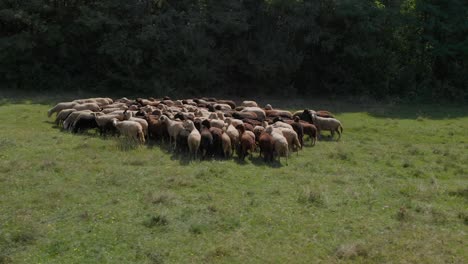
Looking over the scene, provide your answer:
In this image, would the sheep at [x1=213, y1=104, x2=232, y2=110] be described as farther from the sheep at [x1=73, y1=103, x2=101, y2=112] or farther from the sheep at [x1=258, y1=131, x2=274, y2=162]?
the sheep at [x1=258, y1=131, x2=274, y2=162]

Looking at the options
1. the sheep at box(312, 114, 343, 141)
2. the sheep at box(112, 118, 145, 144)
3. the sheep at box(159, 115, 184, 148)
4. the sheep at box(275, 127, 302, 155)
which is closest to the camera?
the sheep at box(159, 115, 184, 148)

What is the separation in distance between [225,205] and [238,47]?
21.9 m

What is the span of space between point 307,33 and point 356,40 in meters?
3.22

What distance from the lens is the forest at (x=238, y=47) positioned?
1143 inches

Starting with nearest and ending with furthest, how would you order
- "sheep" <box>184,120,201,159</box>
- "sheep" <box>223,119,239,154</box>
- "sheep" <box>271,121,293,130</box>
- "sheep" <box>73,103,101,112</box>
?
"sheep" <box>184,120,201,159</box> < "sheep" <box>223,119,239,154</box> < "sheep" <box>271,121,293,130</box> < "sheep" <box>73,103,101,112</box>

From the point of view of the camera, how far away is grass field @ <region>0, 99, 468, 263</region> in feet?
26.0

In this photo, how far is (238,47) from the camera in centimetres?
3069

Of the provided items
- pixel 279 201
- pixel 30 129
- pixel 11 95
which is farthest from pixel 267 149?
pixel 11 95

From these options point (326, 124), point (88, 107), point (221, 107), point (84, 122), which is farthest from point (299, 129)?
point (88, 107)

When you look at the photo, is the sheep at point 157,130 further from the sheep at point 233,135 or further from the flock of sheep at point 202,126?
the sheep at point 233,135

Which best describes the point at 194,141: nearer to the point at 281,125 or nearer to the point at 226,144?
the point at 226,144

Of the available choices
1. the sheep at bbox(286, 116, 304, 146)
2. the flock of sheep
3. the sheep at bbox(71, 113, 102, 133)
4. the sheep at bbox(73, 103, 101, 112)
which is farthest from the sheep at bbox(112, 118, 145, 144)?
the sheep at bbox(286, 116, 304, 146)

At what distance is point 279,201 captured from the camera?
407 inches

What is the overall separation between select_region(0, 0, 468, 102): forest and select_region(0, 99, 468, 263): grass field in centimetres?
1383
